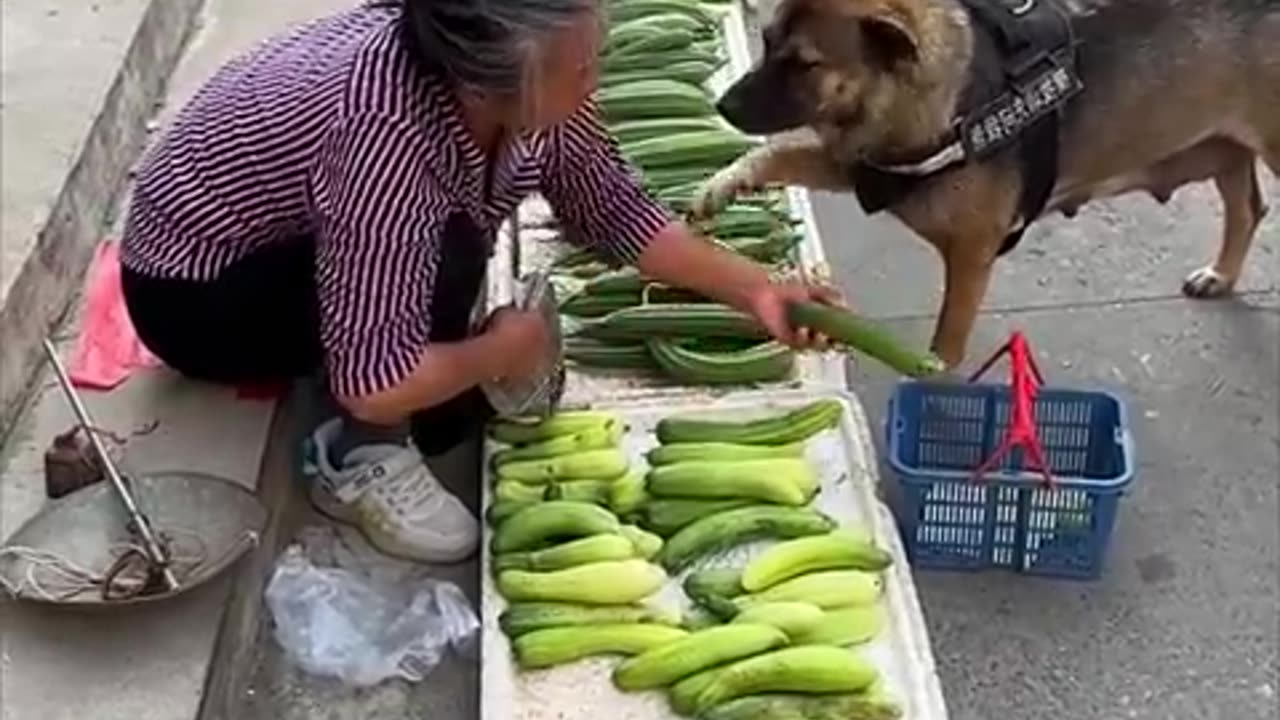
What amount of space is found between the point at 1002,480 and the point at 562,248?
2.90 ft

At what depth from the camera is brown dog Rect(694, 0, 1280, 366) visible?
3.12m

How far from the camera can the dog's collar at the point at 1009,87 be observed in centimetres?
313

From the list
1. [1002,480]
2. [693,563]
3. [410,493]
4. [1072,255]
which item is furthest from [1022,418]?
[1072,255]


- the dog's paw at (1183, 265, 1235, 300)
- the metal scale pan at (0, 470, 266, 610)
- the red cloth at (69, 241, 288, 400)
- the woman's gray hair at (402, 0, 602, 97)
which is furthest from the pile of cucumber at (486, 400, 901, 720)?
the dog's paw at (1183, 265, 1235, 300)

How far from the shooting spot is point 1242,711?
113 inches

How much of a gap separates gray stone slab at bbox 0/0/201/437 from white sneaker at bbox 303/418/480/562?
0.51 m

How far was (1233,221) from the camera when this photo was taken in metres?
3.64

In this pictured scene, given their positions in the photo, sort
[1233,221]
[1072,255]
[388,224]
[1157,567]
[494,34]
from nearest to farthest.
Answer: [494,34] → [388,224] → [1157,567] → [1233,221] → [1072,255]

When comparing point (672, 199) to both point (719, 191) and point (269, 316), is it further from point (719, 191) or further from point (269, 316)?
point (269, 316)

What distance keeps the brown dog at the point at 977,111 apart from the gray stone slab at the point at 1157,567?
0.86 ft

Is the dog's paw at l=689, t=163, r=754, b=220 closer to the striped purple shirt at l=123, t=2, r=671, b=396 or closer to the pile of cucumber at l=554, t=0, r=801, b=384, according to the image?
the pile of cucumber at l=554, t=0, r=801, b=384

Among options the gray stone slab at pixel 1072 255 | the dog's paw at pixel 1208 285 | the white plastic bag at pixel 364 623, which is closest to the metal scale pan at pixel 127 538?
the white plastic bag at pixel 364 623

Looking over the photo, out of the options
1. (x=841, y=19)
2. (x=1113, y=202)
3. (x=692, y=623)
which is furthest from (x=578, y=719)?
(x=1113, y=202)

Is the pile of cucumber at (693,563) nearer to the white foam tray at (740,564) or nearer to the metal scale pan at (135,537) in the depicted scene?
the white foam tray at (740,564)
